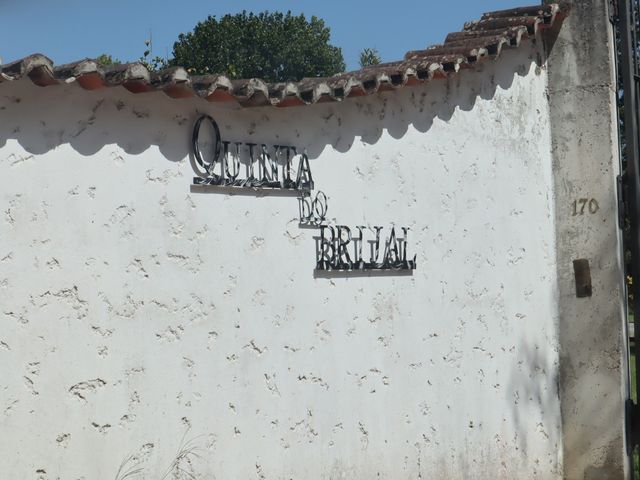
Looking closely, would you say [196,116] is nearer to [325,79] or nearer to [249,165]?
[249,165]

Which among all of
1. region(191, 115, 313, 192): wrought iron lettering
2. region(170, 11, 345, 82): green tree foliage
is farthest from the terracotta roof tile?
region(170, 11, 345, 82): green tree foliage

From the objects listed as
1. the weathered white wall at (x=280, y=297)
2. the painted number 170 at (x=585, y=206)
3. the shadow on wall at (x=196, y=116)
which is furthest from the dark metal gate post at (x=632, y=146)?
the shadow on wall at (x=196, y=116)

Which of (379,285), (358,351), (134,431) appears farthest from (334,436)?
(134,431)

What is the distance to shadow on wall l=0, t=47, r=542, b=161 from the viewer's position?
15.5 ft

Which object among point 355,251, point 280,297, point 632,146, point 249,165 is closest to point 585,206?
point 632,146

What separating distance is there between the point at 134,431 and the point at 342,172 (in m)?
2.17

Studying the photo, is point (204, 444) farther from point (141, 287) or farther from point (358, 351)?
point (358, 351)

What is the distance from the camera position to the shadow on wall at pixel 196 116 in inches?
186

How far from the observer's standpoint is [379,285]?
6523 millimetres

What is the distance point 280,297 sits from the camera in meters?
5.86

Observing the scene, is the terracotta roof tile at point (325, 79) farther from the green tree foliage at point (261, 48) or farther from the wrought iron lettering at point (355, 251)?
the green tree foliage at point (261, 48)

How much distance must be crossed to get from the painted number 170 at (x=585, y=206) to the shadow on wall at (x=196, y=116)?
1.10 m

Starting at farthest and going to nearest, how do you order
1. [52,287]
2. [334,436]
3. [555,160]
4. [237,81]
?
1. [555,160]
2. [334,436]
3. [237,81]
4. [52,287]

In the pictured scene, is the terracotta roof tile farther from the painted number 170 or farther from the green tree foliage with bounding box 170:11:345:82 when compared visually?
the green tree foliage with bounding box 170:11:345:82
